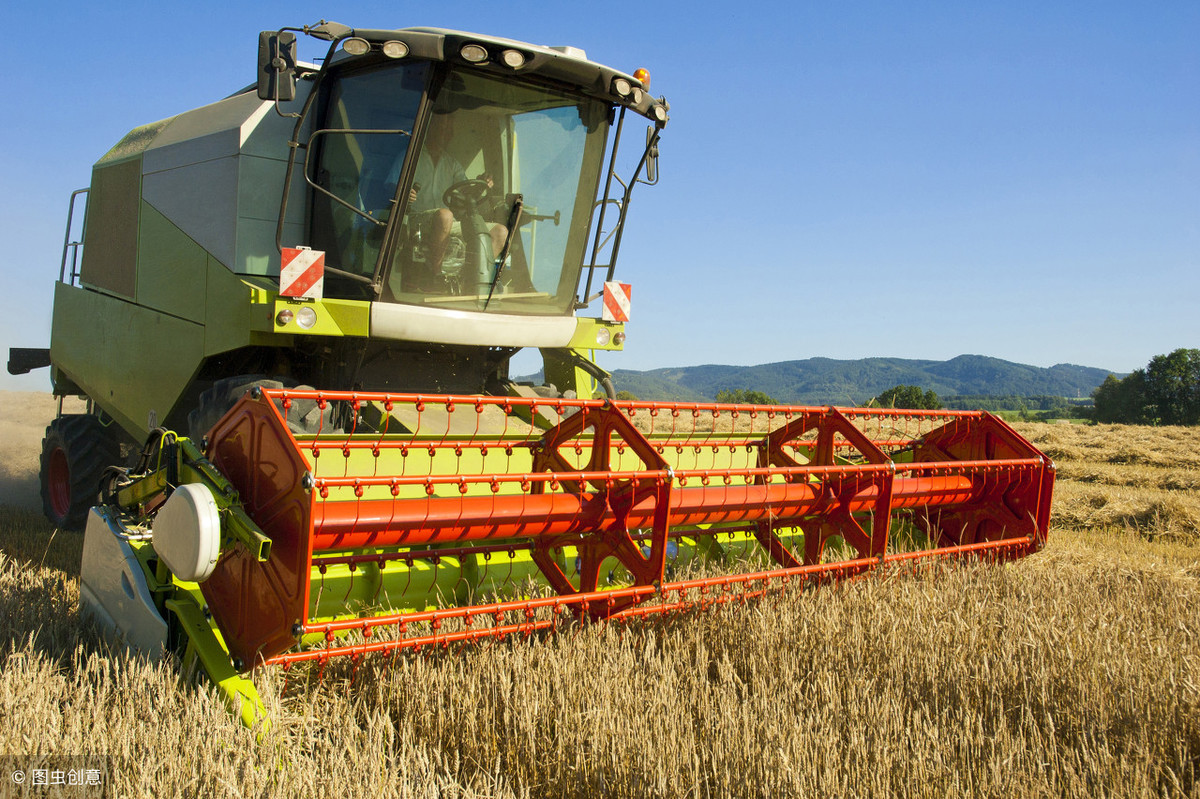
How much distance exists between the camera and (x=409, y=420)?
164 inches

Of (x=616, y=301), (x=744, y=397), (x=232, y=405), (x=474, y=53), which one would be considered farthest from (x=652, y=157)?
(x=744, y=397)

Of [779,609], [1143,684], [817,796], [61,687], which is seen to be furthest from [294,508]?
[1143,684]

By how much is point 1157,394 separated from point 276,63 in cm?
4618

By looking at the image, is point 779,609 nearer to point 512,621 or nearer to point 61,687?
point 512,621

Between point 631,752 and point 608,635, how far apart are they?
0.71 m

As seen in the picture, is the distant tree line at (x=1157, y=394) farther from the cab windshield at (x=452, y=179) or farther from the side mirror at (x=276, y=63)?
the side mirror at (x=276, y=63)

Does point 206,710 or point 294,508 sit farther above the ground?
point 294,508

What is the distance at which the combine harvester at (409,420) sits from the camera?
254 centimetres

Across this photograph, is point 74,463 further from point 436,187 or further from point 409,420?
point 436,187

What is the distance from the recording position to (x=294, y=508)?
231cm

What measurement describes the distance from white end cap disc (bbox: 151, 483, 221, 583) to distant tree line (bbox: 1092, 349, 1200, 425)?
4233 cm

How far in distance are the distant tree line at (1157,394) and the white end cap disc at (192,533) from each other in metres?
42.3

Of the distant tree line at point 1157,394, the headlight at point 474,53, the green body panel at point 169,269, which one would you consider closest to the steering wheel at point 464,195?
the headlight at point 474,53

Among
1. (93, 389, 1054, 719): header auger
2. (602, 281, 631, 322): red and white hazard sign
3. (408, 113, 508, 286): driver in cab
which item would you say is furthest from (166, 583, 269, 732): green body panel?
(602, 281, 631, 322): red and white hazard sign
